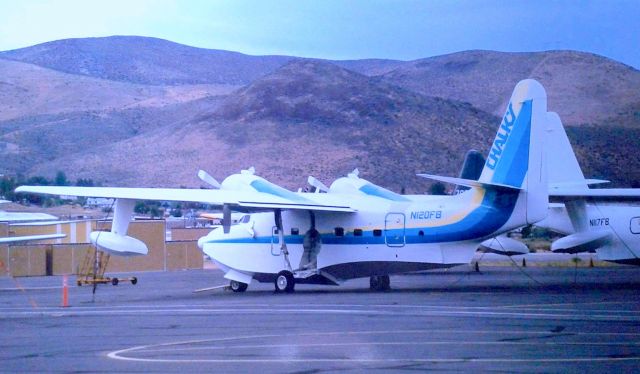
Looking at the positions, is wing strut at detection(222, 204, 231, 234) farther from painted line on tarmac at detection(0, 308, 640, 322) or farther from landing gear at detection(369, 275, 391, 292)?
painted line on tarmac at detection(0, 308, 640, 322)

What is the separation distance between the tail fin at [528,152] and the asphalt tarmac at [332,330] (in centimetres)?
274

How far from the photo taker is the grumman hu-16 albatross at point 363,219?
2789cm

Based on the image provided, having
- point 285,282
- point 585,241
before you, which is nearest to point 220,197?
point 285,282

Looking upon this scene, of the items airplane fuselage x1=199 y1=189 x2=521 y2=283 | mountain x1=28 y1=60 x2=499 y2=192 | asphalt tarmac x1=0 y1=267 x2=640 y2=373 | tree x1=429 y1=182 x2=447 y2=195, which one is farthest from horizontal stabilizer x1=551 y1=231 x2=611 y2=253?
mountain x1=28 y1=60 x2=499 y2=192

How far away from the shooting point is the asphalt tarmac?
1424cm

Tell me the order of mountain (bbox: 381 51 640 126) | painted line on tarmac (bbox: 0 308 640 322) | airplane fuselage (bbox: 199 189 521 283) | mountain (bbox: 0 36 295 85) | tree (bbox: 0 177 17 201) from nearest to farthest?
painted line on tarmac (bbox: 0 308 640 322) < airplane fuselage (bbox: 199 189 521 283) < tree (bbox: 0 177 17 201) < mountain (bbox: 381 51 640 126) < mountain (bbox: 0 36 295 85)

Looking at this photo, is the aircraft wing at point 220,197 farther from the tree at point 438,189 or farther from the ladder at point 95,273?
the tree at point 438,189

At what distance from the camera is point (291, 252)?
32.0 meters

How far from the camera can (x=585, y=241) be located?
34844 mm

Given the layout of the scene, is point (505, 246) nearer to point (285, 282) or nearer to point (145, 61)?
point (285, 282)

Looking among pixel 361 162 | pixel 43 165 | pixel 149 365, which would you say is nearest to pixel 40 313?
pixel 149 365

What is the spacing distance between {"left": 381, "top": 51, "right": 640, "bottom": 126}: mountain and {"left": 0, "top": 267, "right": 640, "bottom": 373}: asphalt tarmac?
33015mm

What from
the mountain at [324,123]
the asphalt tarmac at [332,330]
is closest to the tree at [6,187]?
the mountain at [324,123]

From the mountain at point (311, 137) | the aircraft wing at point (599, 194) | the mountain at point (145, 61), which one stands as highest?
the mountain at point (145, 61)
